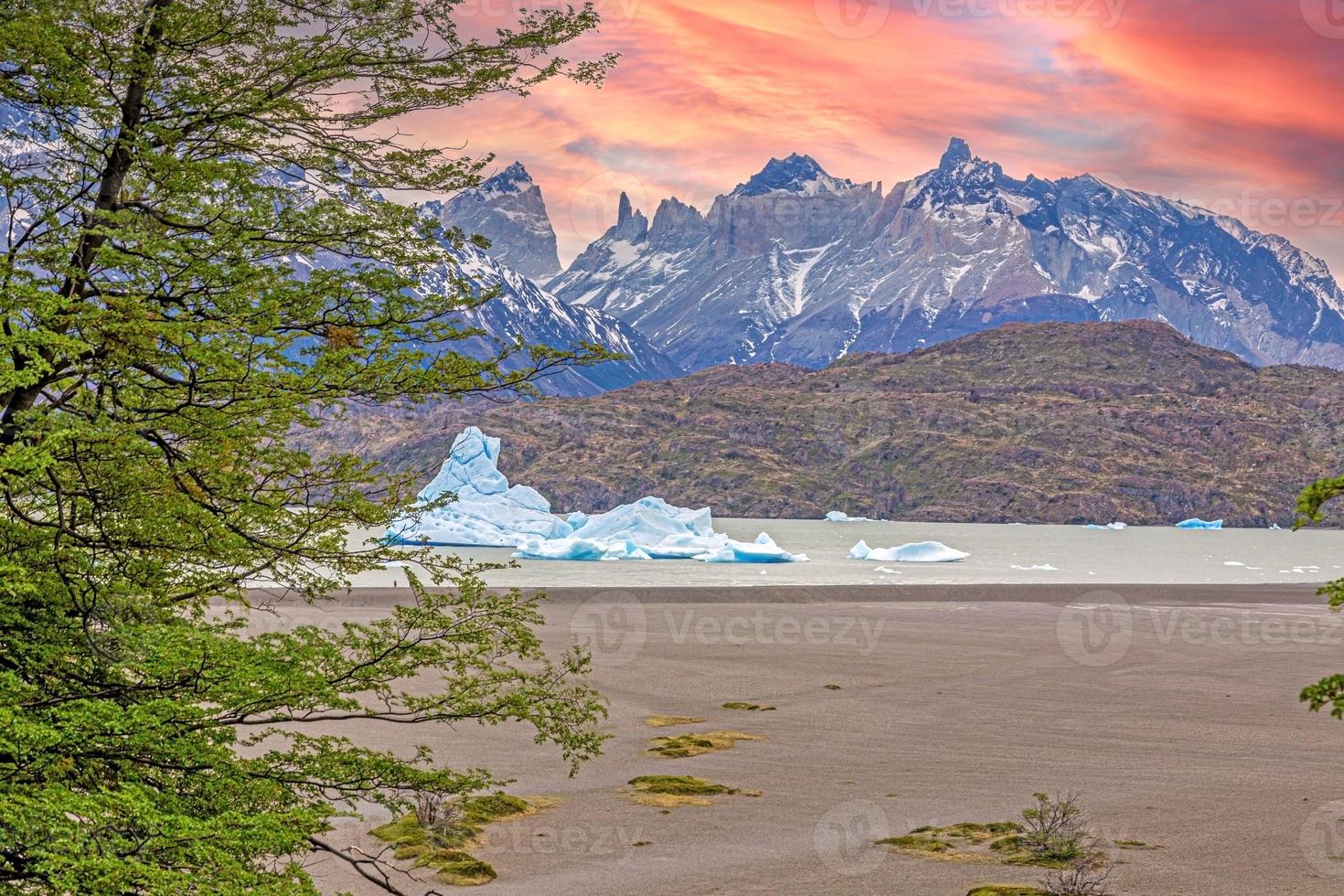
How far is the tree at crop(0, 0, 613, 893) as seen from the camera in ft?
19.7

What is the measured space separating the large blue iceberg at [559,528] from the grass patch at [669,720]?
46.9 m

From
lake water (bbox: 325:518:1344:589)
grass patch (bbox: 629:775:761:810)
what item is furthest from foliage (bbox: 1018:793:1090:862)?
lake water (bbox: 325:518:1344:589)

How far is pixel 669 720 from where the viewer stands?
19844 mm

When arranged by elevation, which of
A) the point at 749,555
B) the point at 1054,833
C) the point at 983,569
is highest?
the point at 749,555

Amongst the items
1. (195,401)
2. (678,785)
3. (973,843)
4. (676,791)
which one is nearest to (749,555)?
(678,785)

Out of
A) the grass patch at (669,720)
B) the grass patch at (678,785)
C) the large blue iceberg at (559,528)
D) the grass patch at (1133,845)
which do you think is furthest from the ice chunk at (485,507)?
the grass patch at (1133,845)

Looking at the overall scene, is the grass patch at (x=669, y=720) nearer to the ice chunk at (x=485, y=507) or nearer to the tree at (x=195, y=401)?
the tree at (x=195, y=401)

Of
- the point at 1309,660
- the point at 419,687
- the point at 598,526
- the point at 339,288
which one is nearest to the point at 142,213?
the point at 339,288

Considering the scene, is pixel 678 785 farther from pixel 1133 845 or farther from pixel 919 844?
pixel 1133 845

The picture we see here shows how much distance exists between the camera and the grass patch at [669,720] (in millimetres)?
19484

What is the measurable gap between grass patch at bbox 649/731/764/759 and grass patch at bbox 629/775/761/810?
1731 mm

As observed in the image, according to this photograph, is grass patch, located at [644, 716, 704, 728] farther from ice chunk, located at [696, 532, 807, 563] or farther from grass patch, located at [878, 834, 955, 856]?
ice chunk, located at [696, 532, 807, 563]

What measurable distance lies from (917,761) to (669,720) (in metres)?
4.85

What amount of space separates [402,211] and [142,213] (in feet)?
5.37
